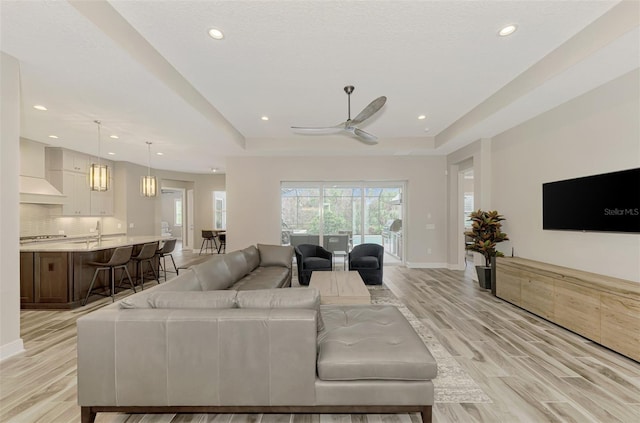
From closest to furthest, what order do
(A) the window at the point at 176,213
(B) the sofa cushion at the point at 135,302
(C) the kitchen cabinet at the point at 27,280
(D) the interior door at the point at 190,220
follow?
(B) the sofa cushion at the point at 135,302 < (C) the kitchen cabinet at the point at 27,280 < (D) the interior door at the point at 190,220 < (A) the window at the point at 176,213

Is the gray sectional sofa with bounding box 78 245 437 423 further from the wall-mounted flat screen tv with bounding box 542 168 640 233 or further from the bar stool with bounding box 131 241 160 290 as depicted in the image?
the bar stool with bounding box 131 241 160 290

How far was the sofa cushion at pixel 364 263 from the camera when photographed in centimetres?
532

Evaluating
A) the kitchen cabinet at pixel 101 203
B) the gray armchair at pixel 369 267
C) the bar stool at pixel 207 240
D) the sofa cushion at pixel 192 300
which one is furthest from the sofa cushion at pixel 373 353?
the bar stool at pixel 207 240

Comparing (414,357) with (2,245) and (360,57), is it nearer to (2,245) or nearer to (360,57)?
(360,57)

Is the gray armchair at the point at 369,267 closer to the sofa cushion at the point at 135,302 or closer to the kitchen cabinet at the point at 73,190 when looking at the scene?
the sofa cushion at the point at 135,302

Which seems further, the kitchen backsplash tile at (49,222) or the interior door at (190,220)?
the interior door at (190,220)

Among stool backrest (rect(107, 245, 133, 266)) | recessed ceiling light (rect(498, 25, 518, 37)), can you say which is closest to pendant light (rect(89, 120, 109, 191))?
stool backrest (rect(107, 245, 133, 266))

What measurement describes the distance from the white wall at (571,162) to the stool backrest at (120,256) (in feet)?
21.0

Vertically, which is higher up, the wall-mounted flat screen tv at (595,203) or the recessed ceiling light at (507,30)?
the recessed ceiling light at (507,30)

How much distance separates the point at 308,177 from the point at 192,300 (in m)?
5.35

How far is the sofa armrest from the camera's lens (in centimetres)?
172

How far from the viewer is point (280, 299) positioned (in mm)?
1896

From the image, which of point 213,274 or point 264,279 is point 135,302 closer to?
point 213,274

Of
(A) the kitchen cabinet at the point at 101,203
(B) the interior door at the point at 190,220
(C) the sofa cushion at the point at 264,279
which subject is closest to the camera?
(C) the sofa cushion at the point at 264,279
